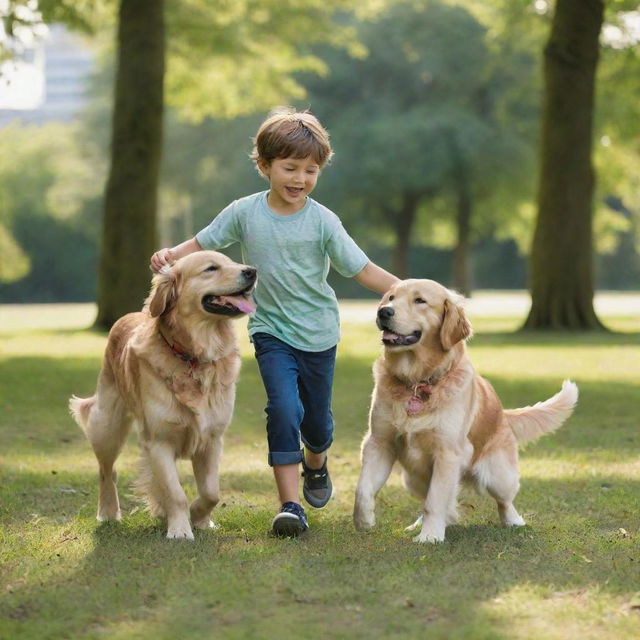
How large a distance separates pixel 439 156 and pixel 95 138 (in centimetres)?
2081

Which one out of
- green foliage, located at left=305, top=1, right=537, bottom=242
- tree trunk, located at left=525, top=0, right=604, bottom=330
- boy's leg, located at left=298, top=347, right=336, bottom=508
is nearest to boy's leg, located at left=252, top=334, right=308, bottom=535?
boy's leg, located at left=298, top=347, right=336, bottom=508

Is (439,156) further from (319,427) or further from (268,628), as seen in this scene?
(268,628)

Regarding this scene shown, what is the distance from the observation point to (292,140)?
240 inches

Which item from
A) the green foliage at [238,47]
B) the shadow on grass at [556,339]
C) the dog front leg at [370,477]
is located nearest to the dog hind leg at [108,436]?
the dog front leg at [370,477]

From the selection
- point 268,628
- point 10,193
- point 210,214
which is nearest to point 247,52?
point 268,628

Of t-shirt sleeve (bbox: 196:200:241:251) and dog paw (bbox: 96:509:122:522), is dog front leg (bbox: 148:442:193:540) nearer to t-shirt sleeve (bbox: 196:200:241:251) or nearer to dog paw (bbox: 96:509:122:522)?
dog paw (bbox: 96:509:122:522)

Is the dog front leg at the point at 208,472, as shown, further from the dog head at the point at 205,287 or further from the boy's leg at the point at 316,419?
the dog head at the point at 205,287

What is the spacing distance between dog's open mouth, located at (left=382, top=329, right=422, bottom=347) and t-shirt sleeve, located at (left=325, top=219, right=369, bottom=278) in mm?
512

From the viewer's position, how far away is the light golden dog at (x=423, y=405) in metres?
5.95

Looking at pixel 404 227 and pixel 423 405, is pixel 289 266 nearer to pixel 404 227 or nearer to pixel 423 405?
pixel 423 405

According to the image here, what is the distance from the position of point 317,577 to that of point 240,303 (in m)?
1.55

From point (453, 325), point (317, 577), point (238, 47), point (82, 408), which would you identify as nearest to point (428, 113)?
point (238, 47)

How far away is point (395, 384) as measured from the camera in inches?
240

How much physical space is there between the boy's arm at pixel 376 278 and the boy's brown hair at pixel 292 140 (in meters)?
0.64
